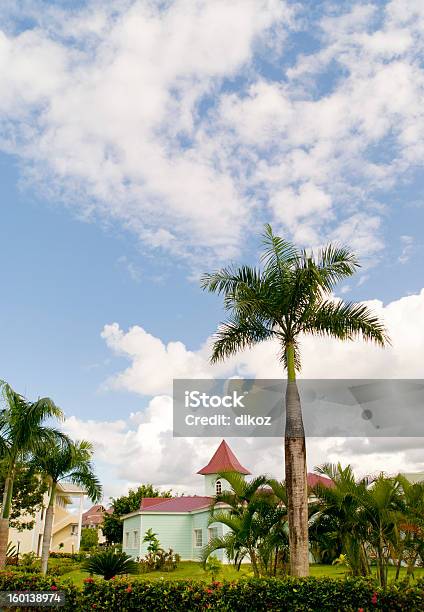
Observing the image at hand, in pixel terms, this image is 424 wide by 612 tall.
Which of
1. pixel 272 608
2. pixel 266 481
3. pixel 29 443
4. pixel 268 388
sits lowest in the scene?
pixel 272 608

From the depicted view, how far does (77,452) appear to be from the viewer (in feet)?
87.4

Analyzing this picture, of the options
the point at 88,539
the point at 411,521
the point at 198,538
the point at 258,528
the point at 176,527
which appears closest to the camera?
the point at 411,521

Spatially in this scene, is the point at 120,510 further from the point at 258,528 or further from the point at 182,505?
the point at 258,528

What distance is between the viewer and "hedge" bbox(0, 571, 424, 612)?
964cm

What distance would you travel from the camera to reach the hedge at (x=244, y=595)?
9.64 meters

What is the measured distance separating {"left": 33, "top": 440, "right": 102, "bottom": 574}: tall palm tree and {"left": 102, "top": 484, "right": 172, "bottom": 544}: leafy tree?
85.0 feet

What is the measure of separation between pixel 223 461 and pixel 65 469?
58.5 ft

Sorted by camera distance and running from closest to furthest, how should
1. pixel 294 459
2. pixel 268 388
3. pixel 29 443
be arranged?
pixel 294 459
pixel 268 388
pixel 29 443

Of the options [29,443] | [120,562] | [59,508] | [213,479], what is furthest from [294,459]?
[59,508]

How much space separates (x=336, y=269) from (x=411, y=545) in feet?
23.5

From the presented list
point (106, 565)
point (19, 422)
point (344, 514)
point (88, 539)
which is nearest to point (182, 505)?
point (19, 422)

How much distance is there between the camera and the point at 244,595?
10.4 metres

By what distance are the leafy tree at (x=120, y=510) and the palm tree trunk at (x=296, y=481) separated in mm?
41794

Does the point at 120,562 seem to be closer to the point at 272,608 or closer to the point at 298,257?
the point at 272,608
